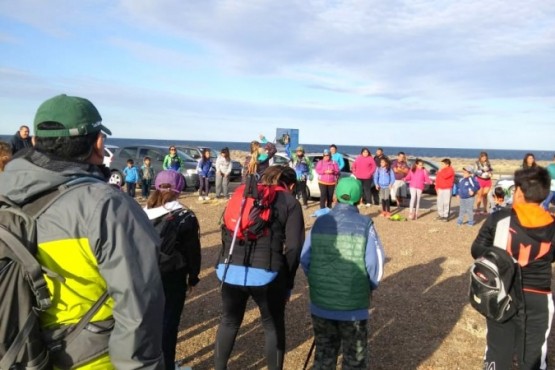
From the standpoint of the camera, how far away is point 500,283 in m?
3.27

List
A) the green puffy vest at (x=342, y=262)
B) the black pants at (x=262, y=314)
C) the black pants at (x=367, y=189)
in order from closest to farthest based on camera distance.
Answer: the green puffy vest at (x=342, y=262) → the black pants at (x=262, y=314) → the black pants at (x=367, y=189)

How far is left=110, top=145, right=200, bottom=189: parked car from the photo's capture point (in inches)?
726

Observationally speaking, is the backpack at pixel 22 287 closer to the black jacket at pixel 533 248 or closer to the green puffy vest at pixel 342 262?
the green puffy vest at pixel 342 262

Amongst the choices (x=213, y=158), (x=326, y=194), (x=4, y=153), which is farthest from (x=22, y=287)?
(x=213, y=158)

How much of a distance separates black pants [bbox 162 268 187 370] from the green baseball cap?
6.42ft

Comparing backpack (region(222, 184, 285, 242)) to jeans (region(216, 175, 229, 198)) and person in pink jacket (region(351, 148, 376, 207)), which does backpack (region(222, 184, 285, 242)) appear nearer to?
person in pink jacket (region(351, 148, 376, 207))

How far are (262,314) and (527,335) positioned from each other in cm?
189

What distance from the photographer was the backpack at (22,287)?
177 cm

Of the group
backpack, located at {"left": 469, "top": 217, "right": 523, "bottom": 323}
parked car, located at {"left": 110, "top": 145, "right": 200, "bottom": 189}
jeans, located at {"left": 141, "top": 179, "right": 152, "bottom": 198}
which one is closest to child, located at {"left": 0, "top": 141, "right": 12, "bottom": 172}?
backpack, located at {"left": 469, "top": 217, "right": 523, "bottom": 323}

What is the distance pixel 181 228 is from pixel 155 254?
184 cm

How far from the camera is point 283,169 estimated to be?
407 centimetres

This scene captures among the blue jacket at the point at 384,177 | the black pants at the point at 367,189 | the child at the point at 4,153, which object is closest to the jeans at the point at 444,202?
the blue jacket at the point at 384,177

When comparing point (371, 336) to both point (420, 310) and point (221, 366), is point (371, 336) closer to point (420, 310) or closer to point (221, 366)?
point (420, 310)

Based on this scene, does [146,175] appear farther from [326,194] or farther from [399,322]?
[399,322]
